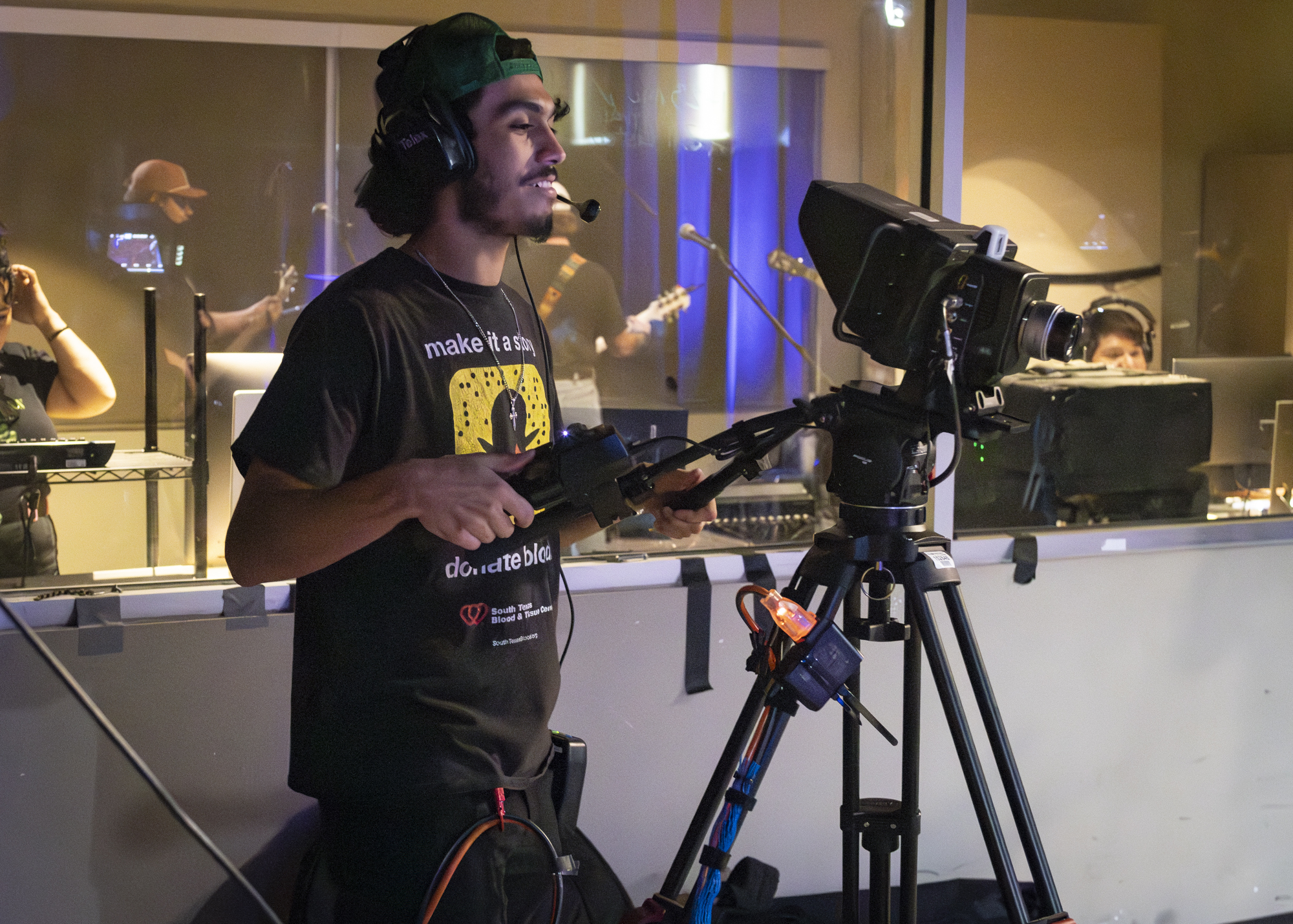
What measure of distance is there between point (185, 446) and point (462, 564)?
1.00m

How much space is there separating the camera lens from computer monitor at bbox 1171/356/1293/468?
4.96ft

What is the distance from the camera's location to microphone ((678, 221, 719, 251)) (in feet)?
8.14

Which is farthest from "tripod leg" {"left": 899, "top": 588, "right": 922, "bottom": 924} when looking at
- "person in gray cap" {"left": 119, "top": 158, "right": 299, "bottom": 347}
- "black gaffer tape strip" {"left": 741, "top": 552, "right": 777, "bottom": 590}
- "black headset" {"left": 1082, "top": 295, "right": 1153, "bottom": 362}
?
"black headset" {"left": 1082, "top": 295, "right": 1153, "bottom": 362}

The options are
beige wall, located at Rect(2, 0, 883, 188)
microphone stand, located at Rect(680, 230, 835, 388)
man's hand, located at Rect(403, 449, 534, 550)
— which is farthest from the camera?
microphone stand, located at Rect(680, 230, 835, 388)

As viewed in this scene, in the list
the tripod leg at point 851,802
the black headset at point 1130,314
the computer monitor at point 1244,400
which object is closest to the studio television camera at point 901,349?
the tripod leg at point 851,802

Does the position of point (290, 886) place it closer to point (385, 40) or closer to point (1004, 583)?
point (1004, 583)

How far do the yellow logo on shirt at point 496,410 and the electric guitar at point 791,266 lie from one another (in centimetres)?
117

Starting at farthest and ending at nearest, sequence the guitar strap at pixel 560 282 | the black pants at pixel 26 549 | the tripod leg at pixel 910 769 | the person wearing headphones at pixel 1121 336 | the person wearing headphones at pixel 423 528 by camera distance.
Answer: the person wearing headphones at pixel 1121 336
the guitar strap at pixel 560 282
the black pants at pixel 26 549
the tripod leg at pixel 910 769
the person wearing headphones at pixel 423 528

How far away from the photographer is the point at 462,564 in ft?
4.02

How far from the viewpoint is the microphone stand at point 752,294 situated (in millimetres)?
2404

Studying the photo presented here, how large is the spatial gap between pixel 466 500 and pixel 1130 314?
2.72m

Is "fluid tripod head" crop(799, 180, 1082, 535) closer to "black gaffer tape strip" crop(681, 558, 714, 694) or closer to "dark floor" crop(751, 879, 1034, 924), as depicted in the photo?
"black gaffer tape strip" crop(681, 558, 714, 694)

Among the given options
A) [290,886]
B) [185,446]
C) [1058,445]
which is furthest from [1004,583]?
[185,446]

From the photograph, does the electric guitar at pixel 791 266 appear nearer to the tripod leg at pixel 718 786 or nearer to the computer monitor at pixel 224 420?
the computer monitor at pixel 224 420
